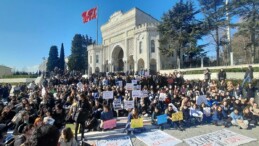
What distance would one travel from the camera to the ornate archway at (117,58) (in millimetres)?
52250

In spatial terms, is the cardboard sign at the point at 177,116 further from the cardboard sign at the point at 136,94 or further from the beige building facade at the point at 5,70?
the beige building facade at the point at 5,70

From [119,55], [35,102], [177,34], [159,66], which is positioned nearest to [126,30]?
[119,55]

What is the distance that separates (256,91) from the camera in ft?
47.6

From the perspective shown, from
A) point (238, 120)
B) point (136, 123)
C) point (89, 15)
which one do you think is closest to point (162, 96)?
point (136, 123)

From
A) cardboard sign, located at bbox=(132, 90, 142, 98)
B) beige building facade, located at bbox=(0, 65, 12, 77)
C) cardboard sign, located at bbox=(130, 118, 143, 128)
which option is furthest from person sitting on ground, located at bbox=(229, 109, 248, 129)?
beige building facade, located at bbox=(0, 65, 12, 77)

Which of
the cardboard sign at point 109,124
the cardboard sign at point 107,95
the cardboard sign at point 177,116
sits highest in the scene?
the cardboard sign at point 107,95

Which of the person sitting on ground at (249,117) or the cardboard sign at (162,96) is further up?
the cardboard sign at (162,96)

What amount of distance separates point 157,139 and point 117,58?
44074 mm

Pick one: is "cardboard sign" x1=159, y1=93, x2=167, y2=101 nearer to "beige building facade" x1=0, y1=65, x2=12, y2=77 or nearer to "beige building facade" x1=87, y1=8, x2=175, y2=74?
"beige building facade" x1=87, y1=8, x2=175, y2=74

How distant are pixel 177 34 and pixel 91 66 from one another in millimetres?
28606

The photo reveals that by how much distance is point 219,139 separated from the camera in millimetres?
9430

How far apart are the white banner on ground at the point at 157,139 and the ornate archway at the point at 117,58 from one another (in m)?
42.8

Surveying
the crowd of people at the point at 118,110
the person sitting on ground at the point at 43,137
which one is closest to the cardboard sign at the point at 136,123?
the crowd of people at the point at 118,110

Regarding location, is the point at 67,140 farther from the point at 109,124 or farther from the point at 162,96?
the point at 162,96
